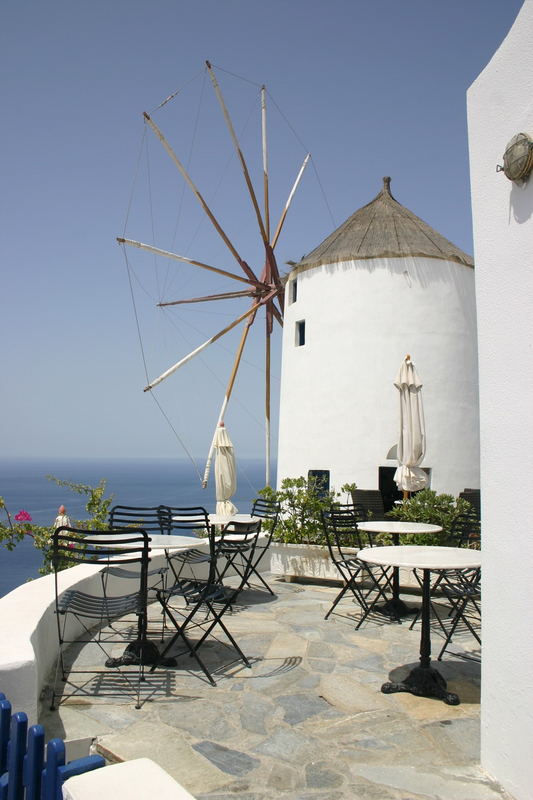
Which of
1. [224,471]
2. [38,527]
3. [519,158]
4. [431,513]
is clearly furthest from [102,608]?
[224,471]

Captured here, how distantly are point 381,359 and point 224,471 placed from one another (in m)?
4.26

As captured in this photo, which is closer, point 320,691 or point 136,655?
point 320,691

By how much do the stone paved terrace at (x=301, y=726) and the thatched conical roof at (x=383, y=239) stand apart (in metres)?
9.73

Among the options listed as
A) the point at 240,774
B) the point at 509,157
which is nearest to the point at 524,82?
the point at 509,157

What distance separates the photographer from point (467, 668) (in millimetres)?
4555

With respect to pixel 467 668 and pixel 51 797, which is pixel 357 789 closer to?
pixel 51 797

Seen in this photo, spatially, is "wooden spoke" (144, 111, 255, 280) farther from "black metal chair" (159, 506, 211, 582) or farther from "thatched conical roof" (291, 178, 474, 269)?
"black metal chair" (159, 506, 211, 582)

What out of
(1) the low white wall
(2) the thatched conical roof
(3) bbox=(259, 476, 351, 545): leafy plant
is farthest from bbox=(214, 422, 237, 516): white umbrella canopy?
(2) the thatched conical roof

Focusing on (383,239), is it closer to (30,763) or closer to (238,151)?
(238,151)

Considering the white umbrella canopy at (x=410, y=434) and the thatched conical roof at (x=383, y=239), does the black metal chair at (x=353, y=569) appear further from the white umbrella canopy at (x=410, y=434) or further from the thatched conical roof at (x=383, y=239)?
the thatched conical roof at (x=383, y=239)

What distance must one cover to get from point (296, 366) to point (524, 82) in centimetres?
1114

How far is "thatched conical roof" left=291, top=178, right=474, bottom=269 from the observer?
13.3m

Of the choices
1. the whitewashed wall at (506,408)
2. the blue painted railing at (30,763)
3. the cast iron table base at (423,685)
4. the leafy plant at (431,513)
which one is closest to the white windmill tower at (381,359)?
the leafy plant at (431,513)

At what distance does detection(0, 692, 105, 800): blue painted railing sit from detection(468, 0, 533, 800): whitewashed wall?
1837 mm
